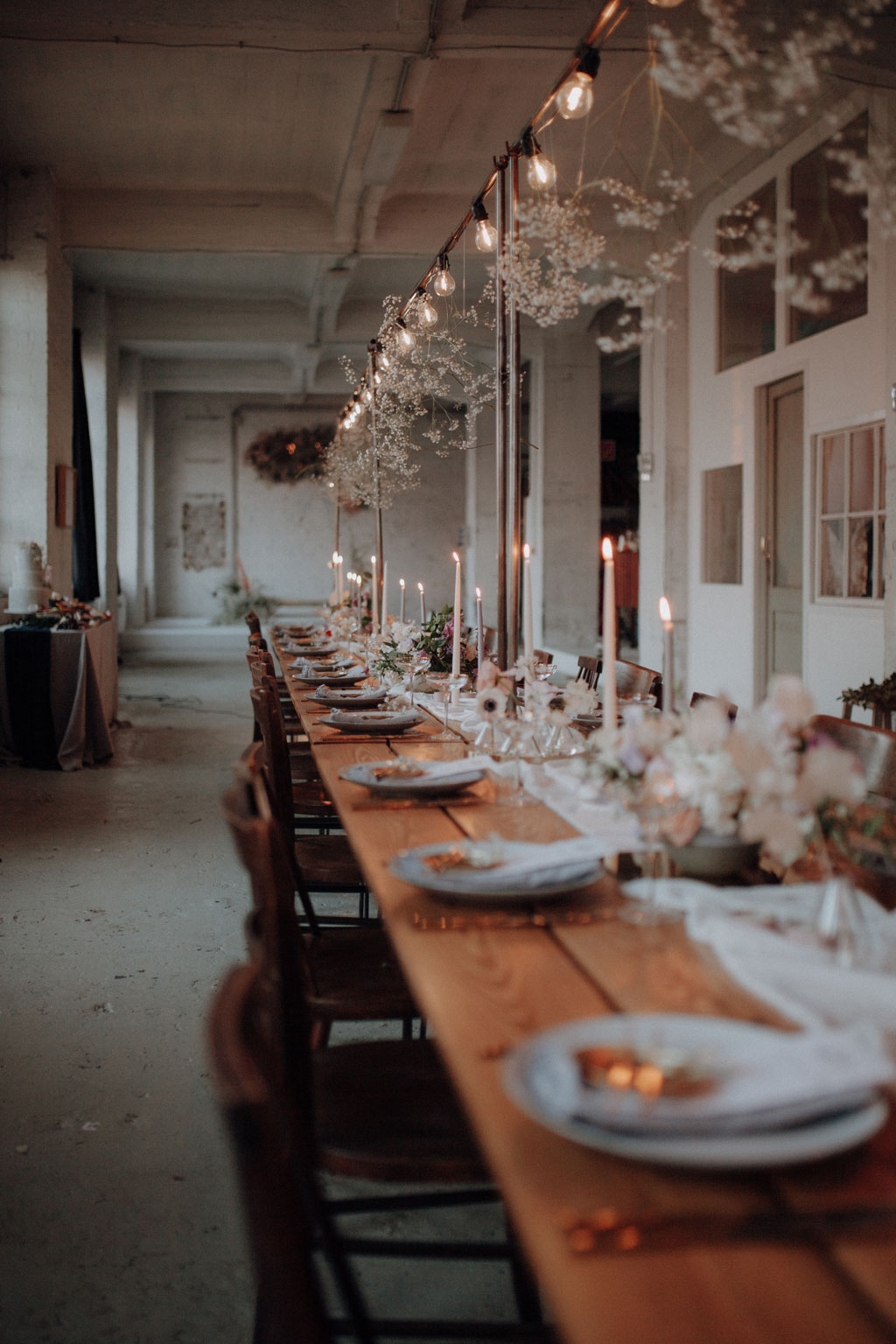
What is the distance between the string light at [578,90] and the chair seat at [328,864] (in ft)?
7.19

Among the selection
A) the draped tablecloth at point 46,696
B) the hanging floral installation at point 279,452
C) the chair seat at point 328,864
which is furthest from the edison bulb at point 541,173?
the hanging floral installation at point 279,452

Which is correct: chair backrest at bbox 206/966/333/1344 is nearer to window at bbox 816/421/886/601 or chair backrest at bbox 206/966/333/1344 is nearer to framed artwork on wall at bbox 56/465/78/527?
window at bbox 816/421/886/601

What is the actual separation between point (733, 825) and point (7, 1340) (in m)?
1.37

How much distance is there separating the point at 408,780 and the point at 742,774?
100 centimetres

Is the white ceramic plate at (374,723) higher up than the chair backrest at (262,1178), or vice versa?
the white ceramic plate at (374,723)

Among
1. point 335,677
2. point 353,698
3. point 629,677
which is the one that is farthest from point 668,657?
point 335,677

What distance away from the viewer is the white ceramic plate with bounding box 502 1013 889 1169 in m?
0.83

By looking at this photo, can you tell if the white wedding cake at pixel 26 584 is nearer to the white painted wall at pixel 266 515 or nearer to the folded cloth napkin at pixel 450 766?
the folded cloth napkin at pixel 450 766

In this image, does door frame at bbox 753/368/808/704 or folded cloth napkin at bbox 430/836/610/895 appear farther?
door frame at bbox 753/368/808/704

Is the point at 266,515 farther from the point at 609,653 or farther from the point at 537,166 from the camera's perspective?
the point at 609,653

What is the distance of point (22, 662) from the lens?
664 centimetres

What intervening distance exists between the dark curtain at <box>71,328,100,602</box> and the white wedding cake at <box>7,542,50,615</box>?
268 cm

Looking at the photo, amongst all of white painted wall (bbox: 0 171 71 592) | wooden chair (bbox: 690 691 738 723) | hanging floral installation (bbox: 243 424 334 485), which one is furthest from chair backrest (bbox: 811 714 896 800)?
hanging floral installation (bbox: 243 424 334 485)

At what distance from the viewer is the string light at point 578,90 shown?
3.04 m
